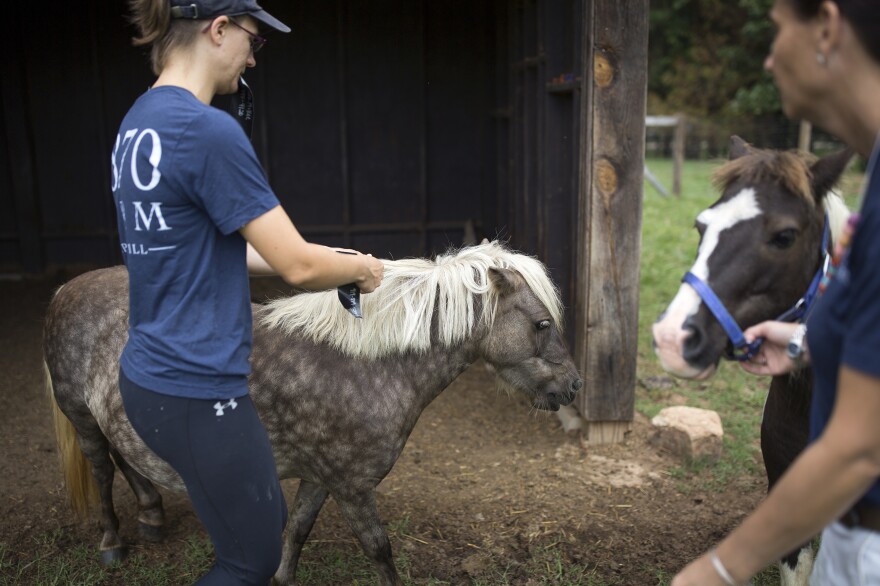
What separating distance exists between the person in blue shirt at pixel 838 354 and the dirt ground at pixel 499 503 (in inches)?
87.7

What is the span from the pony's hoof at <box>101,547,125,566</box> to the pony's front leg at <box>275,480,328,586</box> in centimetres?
83

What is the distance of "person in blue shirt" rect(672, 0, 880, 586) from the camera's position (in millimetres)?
1173

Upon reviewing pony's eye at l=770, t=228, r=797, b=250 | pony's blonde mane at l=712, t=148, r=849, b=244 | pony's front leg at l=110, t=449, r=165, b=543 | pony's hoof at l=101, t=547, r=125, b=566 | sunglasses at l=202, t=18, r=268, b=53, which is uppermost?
sunglasses at l=202, t=18, r=268, b=53

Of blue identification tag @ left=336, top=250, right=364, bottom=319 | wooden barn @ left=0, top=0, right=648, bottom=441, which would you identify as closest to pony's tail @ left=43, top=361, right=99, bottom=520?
blue identification tag @ left=336, top=250, right=364, bottom=319

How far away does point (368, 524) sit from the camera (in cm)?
299

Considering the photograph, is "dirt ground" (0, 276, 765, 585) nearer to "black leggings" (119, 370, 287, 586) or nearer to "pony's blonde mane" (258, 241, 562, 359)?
"pony's blonde mane" (258, 241, 562, 359)

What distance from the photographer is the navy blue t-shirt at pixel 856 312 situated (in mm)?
1150

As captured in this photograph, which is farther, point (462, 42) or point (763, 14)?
point (763, 14)

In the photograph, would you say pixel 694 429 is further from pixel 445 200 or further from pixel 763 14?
pixel 763 14

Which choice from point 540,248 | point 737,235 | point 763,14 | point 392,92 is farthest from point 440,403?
point 763,14

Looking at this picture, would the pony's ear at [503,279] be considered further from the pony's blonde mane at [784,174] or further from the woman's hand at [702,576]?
the woman's hand at [702,576]

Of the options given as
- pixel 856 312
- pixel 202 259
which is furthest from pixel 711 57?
pixel 856 312

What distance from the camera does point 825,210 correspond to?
7.32 ft

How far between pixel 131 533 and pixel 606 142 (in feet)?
10.8
